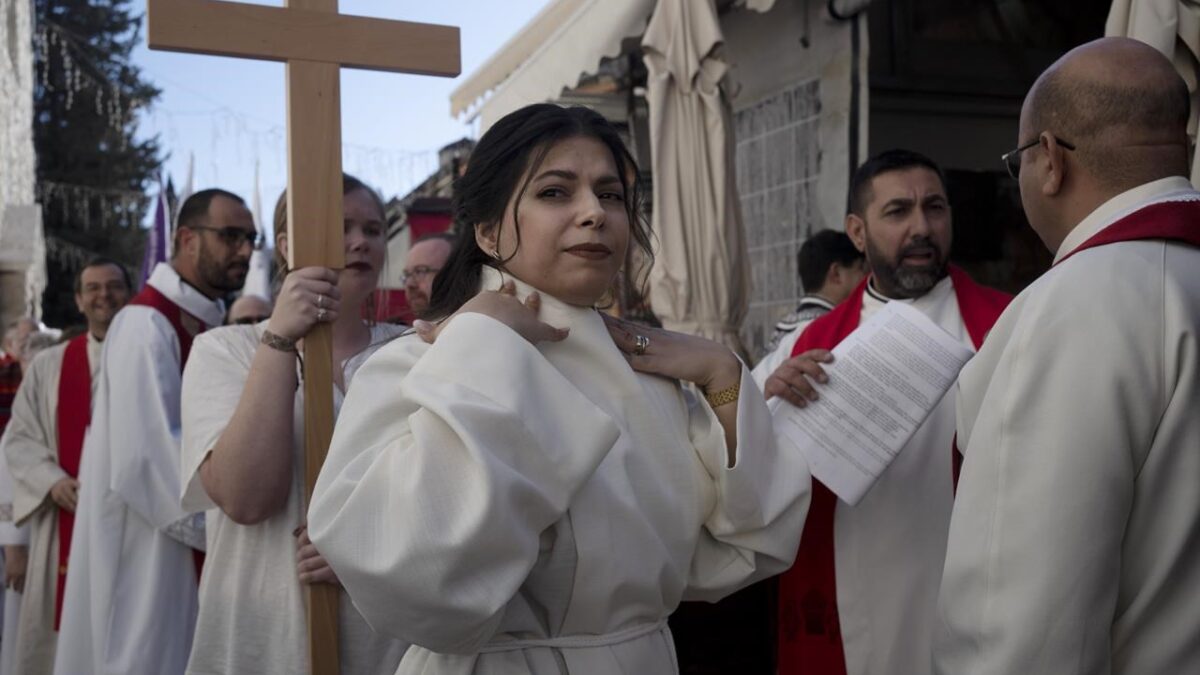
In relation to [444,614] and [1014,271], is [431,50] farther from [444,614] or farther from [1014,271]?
[1014,271]

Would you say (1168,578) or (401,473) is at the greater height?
(401,473)

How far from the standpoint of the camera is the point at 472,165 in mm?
2250

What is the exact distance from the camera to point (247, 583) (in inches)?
→ 111

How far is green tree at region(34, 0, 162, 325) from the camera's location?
33125mm

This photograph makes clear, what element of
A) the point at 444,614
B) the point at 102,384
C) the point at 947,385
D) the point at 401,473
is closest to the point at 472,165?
the point at 401,473

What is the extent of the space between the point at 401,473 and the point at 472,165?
2.37ft

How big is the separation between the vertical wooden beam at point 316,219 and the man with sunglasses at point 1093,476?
140cm

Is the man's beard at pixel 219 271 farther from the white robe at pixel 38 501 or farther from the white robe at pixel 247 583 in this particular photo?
the white robe at pixel 38 501

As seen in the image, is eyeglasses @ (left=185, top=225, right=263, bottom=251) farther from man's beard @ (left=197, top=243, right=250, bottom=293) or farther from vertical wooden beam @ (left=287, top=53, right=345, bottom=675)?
vertical wooden beam @ (left=287, top=53, right=345, bottom=675)

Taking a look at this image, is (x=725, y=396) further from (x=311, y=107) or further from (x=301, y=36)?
(x=301, y=36)

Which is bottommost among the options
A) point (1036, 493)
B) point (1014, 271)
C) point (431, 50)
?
point (1036, 493)

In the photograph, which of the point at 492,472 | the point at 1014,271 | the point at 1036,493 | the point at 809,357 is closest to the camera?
the point at 492,472

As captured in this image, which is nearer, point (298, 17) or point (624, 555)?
point (624, 555)

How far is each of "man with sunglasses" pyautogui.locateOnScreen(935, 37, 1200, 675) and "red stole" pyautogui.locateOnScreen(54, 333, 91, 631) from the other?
474 cm
